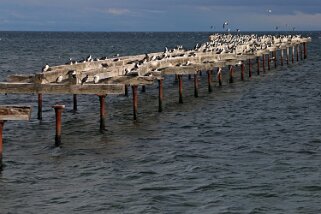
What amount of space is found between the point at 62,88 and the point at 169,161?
5404 millimetres

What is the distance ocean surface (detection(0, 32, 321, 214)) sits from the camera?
16875 millimetres

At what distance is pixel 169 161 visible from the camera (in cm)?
2181

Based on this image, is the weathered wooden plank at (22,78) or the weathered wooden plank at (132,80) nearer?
the weathered wooden plank at (22,78)

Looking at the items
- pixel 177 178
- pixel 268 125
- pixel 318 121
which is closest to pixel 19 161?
pixel 177 178

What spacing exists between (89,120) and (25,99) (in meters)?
11.6

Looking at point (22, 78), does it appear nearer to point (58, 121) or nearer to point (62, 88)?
point (62, 88)

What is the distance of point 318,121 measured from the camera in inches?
1212

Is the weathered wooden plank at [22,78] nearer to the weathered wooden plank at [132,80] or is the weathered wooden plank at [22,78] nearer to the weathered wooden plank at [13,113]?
the weathered wooden plank at [132,80]

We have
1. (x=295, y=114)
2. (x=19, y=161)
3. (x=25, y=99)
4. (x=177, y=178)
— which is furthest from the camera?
(x=25, y=99)

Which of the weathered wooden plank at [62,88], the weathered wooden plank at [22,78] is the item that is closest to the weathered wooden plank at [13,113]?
the weathered wooden plank at [62,88]

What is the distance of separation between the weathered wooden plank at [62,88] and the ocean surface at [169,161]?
2139 millimetres

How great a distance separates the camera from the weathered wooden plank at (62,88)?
23.9 metres

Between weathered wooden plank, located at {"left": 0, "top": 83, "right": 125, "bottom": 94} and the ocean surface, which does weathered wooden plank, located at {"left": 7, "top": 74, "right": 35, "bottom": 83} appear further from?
the ocean surface

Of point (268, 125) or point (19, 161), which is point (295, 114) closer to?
point (268, 125)
